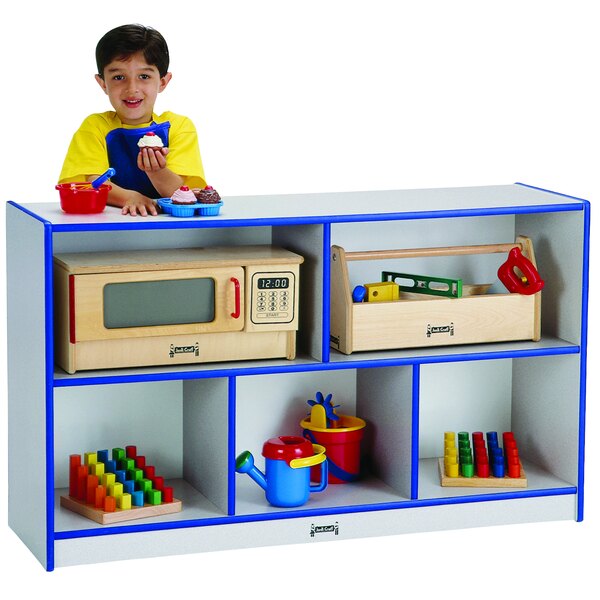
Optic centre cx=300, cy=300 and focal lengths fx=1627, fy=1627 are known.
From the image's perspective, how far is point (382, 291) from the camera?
5289mm

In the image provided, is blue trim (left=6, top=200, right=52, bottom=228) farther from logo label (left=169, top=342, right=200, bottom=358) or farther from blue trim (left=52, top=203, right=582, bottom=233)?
logo label (left=169, top=342, right=200, bottom=358)

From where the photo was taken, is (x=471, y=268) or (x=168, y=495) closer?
(x=168, y=495)

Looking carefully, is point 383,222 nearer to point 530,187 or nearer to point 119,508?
point 530,187

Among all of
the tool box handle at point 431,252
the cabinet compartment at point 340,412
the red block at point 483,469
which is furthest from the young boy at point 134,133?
the red block at point 483,469

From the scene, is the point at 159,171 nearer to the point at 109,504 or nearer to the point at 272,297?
the point at 272,297

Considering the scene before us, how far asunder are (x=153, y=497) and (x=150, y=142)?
1104 millimetres

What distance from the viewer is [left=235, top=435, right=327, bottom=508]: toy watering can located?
514cm

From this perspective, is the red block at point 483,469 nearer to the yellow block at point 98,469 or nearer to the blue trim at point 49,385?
the yellow block at point 98,469

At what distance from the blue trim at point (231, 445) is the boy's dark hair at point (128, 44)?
3.49ft

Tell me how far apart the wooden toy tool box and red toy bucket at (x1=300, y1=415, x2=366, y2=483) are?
1.14 feet

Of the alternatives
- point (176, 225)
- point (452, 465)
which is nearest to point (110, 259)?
point (176, 225)

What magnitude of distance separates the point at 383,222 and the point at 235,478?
989mm

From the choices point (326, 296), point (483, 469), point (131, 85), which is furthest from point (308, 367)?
point (131, 85)

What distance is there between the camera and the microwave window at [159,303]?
4887 mm
